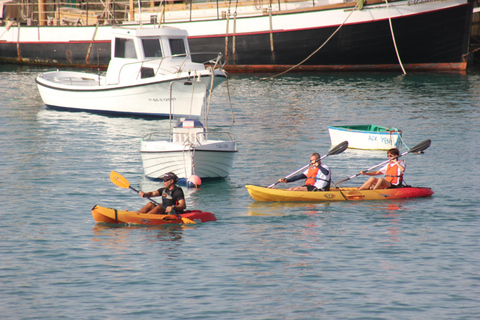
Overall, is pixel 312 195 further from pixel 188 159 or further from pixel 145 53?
pixel 145 53

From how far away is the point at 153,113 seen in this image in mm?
27891

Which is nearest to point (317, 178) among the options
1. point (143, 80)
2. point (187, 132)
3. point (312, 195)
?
point (312, 195)

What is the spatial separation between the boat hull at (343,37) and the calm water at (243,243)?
16413 millimetres

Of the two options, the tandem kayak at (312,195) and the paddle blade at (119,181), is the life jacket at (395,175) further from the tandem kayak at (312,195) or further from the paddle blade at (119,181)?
the paddle blade at (119,181)

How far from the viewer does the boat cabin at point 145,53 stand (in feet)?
90.4

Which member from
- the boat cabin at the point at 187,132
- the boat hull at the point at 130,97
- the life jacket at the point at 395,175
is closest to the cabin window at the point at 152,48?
the boat hull at the point at 130,97

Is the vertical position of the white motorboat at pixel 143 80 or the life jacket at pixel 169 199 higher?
the white motorboat at pixel 143 80

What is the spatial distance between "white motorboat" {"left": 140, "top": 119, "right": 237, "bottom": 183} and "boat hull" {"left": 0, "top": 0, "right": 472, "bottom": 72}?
2354cm

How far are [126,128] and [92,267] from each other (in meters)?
14.4

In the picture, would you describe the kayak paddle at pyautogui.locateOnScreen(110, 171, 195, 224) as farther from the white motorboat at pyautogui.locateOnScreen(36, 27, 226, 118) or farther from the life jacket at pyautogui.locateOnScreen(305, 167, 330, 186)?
the white motorboat at pyautogui.locateOnScreen(36, 27, 226, 118)

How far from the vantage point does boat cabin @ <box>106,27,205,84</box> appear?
2755cm

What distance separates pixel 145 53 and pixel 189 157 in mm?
11717

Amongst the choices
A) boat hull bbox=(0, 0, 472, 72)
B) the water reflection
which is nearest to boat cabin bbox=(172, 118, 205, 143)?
the water reflection

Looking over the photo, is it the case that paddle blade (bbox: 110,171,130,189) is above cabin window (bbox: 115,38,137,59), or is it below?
below
